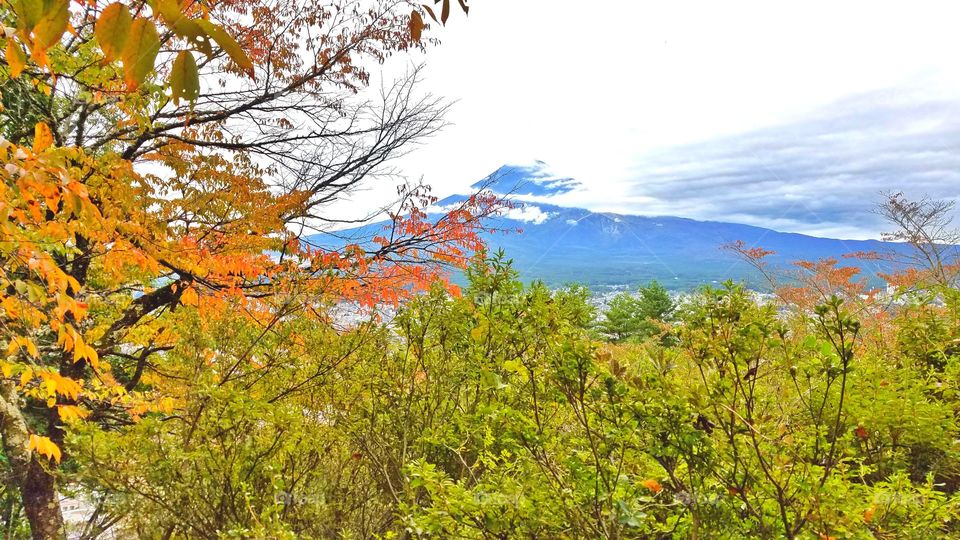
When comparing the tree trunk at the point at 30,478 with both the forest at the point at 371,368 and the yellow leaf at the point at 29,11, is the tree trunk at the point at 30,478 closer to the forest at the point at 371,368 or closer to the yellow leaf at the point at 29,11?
the forest at the point at 371,368

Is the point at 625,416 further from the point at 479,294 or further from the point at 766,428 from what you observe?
the point at 479,294

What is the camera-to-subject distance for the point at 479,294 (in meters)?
3.10

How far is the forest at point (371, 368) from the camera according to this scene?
6.23 feet

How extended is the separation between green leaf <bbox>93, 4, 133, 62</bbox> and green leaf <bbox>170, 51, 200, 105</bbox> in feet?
0.30

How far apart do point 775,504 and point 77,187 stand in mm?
3964

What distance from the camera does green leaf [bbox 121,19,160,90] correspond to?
0.89 m

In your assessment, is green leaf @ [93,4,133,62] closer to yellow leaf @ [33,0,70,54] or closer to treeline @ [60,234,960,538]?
yellow leaf @ [33,0,70,54]

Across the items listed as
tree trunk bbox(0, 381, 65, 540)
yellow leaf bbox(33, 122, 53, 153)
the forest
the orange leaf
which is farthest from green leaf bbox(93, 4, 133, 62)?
tree trunk bbox(0, 381, 65, 540)

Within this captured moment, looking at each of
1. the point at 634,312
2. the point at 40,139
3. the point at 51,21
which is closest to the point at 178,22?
the point at 51,21

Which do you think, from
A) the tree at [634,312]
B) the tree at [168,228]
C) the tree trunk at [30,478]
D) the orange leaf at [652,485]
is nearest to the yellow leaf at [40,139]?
the tree at [168,228]

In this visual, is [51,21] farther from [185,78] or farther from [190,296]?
[190,296]

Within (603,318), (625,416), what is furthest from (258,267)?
(603,318)

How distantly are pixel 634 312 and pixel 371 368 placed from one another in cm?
3000

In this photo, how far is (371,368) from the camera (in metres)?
3.88
